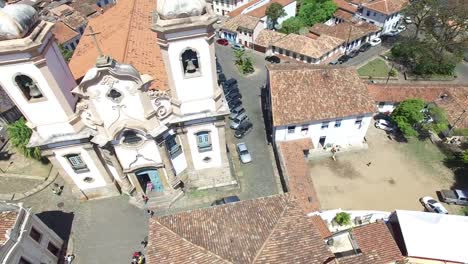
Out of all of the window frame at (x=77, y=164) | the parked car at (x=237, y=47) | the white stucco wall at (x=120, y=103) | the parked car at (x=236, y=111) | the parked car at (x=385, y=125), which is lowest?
the parked car at (x=385, y=125)

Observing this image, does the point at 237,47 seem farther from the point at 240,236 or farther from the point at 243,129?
the point at 240,236

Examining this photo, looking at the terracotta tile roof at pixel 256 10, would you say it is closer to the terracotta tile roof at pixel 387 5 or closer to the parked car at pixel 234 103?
the terracotta tile roof at pixel 387 5

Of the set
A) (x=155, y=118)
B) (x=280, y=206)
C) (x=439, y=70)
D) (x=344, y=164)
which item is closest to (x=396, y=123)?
(x=344, y=164)

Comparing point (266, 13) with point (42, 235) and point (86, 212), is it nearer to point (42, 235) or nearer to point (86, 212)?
point (86, 212)

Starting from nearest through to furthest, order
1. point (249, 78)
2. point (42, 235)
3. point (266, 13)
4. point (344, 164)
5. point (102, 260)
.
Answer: point (42, 235) → point (102, 260) → point (344, 164) → point (249, 78) → point (266, 13)

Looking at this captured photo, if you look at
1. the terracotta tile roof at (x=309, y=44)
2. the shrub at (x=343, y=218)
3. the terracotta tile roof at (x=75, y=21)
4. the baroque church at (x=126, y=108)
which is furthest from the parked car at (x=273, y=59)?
the terracotta tile roof at (x=75, y=21)
